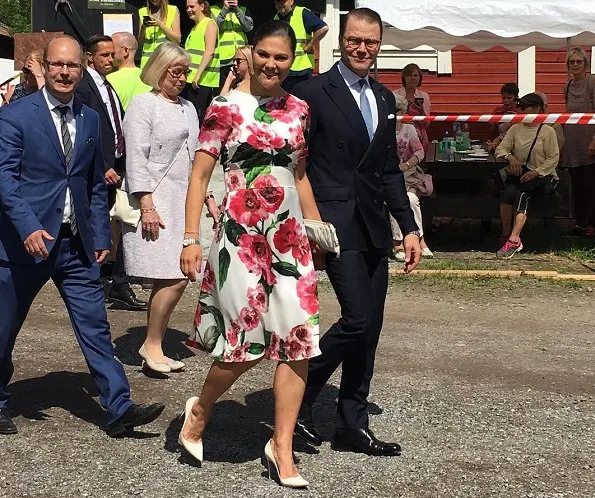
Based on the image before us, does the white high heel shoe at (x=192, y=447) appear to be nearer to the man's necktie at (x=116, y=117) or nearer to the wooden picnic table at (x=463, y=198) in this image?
the man's necktie at (x=116, y=117)

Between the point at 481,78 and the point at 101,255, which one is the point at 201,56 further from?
the point at 481,78

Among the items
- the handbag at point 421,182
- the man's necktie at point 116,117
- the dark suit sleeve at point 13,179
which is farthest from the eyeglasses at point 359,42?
the handbag at point 421,182

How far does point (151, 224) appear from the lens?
653 centimetres

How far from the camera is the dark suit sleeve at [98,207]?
560 centimetres

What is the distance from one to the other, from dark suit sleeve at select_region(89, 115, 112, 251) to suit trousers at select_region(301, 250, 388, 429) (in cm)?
119

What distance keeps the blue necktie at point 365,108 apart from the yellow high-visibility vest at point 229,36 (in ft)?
21.5

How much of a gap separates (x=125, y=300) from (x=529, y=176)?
5.01 m

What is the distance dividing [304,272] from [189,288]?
473 cm

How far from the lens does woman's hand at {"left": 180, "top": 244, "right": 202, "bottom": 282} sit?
4.76 metres

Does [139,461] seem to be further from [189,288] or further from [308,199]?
[189,288]

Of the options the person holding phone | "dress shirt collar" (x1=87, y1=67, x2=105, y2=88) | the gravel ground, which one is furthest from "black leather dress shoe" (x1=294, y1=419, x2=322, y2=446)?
the person holding phone

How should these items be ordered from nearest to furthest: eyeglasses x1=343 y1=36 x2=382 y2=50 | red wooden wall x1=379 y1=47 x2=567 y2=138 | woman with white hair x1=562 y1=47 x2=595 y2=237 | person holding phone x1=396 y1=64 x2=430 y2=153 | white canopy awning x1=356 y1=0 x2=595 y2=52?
eyeglasses x1=343 y1=36 x2=382 y2=50 → white canopy awning x1=356 y1=0 x2=595 y2=52 → woman with white hair x1=562 y1=47 x2=595 y2=237 → person holding phone x1=396 y1=64 x2=430 y2=153 → red wooden wall x1=379 y1=47 x2=567 y2=138

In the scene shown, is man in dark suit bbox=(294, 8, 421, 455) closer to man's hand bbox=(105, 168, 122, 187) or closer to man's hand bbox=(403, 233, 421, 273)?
man's hand bbox=(403, 233, 421, 273)

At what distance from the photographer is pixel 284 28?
4773 mm
